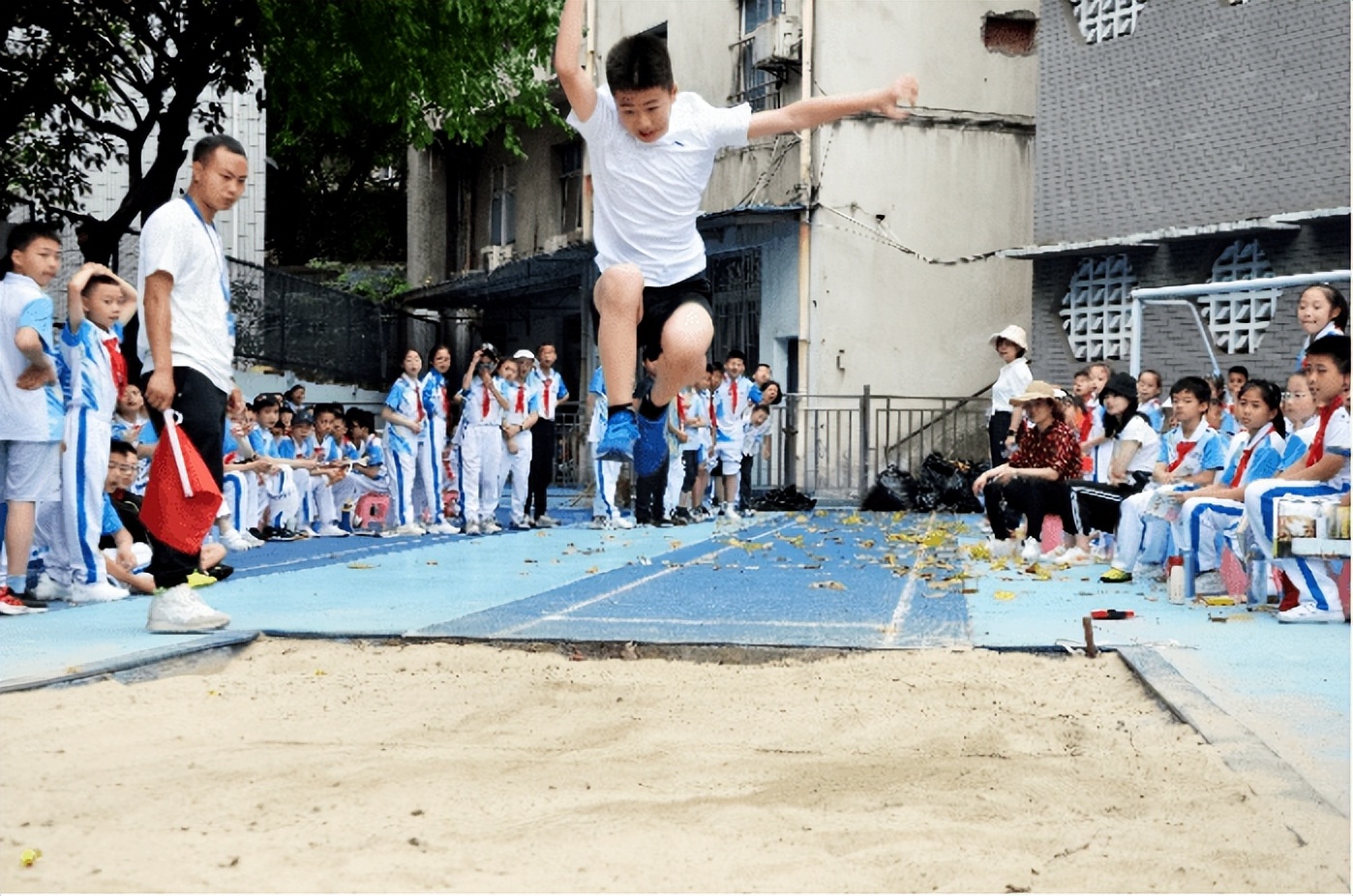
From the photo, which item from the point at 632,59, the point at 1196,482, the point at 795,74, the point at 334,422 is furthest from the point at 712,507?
the point at 632,59

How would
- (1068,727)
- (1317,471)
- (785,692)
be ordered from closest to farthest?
(1068,727)
(785,692)
(1317,471)

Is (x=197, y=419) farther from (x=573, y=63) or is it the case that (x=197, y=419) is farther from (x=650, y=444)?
(x=573, y=63)

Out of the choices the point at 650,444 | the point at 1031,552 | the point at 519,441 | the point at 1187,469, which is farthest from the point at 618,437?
the point at 519,441

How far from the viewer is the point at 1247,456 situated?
934 cm

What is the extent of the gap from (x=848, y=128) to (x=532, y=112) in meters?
4.83

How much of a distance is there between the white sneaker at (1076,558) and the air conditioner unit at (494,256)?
1888cm

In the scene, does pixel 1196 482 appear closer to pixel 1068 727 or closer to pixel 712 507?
pixel 1068 727

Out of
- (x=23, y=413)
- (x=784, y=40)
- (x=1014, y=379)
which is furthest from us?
(x=784, y=40)

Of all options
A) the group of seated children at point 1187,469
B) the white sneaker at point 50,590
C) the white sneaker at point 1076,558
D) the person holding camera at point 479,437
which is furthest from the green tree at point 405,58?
the white sneaker at point 1076,558

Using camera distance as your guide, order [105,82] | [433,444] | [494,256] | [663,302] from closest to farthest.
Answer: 1. [663,302]
2. [433,444]
3. [105,82]
4. [494,256]

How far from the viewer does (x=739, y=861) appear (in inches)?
140

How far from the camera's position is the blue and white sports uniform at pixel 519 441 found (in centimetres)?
1627

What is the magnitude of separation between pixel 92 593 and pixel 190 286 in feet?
8.53

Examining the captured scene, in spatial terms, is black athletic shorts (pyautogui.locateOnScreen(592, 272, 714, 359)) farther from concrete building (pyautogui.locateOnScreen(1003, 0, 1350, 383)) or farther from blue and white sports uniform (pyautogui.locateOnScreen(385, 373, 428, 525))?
concrete building (pyautogui.locateOnScreen(1003, 0, 1350, 383))
